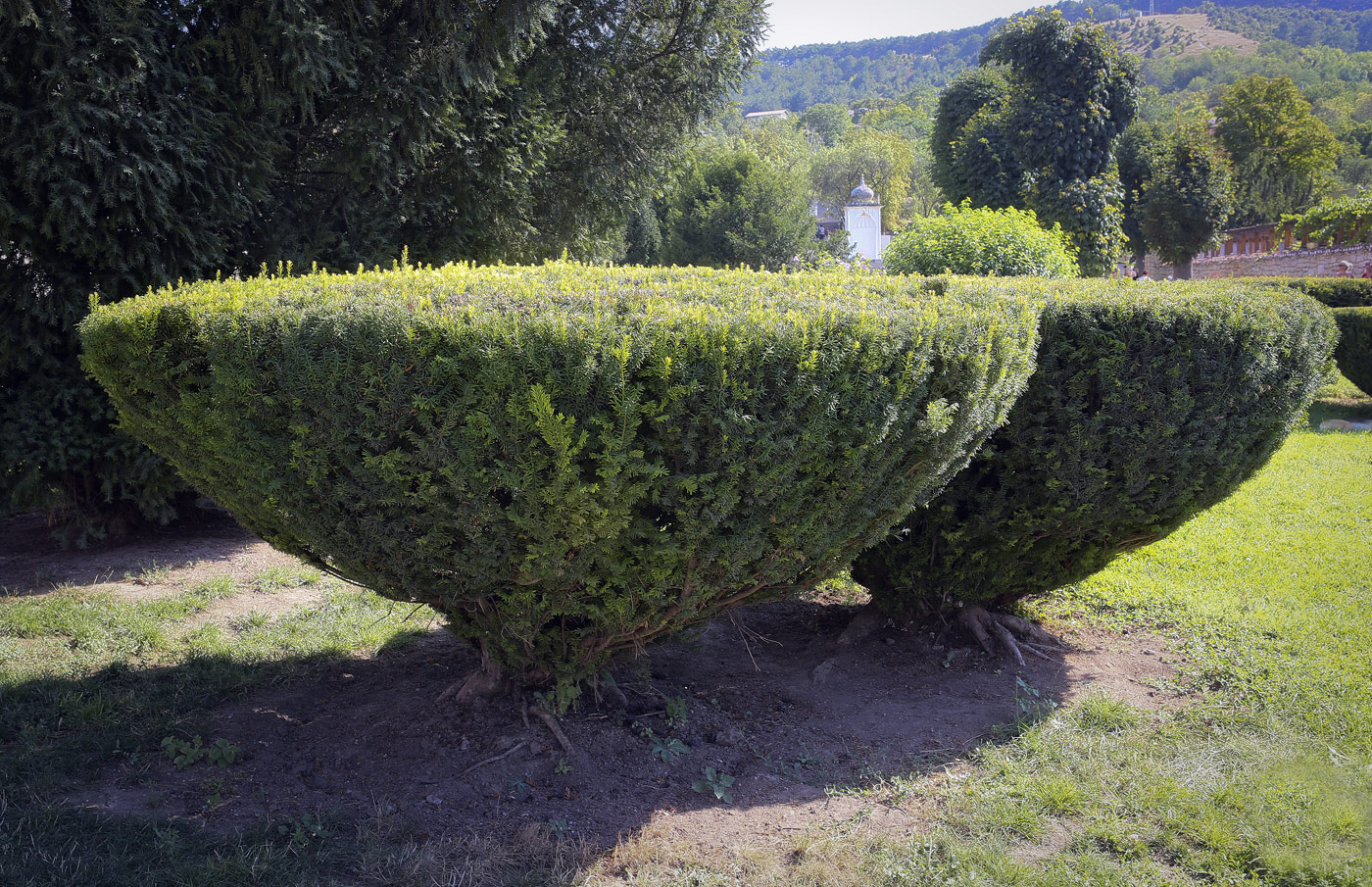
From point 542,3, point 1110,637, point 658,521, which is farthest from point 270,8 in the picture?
point 1110,637

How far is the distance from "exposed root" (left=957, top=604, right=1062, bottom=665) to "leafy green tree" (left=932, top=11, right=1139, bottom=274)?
19220mm

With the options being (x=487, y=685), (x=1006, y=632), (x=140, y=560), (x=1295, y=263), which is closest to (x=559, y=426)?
(x=487, y=685)

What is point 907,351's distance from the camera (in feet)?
10.4

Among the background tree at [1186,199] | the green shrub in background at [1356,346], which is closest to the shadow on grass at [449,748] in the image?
the green shrub in background at [1356,346]

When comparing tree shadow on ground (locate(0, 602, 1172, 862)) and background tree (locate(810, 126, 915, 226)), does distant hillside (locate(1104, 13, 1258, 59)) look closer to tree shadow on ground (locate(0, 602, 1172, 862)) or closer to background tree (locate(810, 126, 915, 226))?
background tree (locate(810, 126, 915, 226))

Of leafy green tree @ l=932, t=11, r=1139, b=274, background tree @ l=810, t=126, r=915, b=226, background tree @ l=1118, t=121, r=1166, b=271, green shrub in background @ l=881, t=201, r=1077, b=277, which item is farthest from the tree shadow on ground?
background tree @ l=810, t=126, r=915, b=226

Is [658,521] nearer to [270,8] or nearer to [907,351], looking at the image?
[907,351]

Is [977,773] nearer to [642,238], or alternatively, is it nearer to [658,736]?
[658,736]

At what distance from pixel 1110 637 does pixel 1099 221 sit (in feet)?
67.1

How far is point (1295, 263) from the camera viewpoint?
30.9 metres

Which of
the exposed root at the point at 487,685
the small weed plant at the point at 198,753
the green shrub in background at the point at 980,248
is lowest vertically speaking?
the small weed plant at the point at 198,753

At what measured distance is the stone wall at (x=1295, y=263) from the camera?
1120 inches

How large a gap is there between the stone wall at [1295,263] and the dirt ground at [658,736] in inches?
1122

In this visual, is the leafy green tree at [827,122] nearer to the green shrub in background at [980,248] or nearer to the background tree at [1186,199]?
the background tree at [1186,199]
